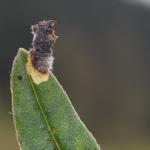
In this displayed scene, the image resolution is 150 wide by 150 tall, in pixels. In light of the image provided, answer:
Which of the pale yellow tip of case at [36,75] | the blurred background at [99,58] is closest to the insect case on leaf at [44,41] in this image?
the pale yellow tip of case at [36,75]

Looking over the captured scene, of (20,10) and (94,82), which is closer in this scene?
(94,82)

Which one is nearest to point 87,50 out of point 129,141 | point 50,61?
point 129,141

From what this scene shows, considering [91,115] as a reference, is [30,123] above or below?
below

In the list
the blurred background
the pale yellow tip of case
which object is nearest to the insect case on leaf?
the pale yellow tip of case

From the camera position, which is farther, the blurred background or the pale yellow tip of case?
the blurred background

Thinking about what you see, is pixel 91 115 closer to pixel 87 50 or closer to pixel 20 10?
pixel 87 50

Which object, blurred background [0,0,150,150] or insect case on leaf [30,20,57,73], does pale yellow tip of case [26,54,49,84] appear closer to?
insect case on leaf [30,20,57,73]
